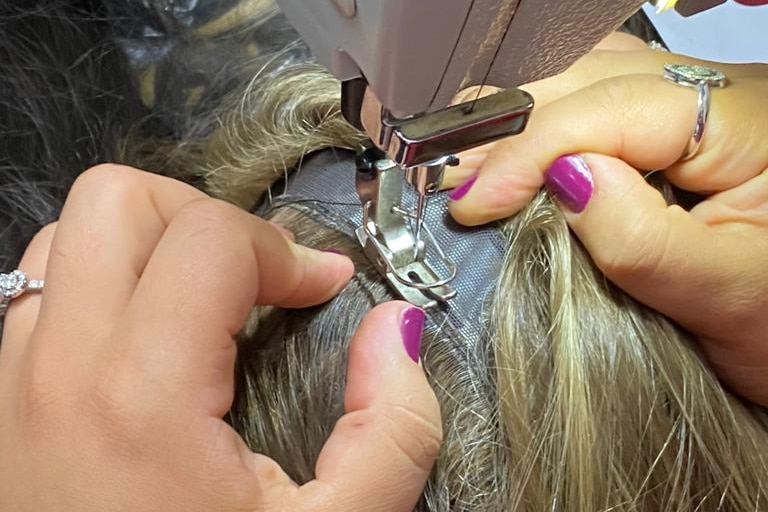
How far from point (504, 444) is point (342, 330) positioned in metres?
0.13

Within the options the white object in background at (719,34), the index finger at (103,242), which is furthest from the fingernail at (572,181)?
the white object in background at (719,34)

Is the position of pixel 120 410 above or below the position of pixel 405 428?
above

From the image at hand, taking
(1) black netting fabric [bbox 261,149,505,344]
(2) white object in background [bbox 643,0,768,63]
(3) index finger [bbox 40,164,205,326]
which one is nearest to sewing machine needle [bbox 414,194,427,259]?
(1) black netting fabric [bbox 261,149,505,344]

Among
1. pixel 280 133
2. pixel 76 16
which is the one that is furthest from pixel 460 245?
pixel 76 16

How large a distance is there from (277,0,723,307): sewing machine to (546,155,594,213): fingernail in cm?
10

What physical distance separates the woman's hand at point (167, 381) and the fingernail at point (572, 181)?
0.11m

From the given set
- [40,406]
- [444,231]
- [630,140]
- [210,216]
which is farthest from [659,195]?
[40,406]

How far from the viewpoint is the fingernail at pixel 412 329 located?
0.57 meters

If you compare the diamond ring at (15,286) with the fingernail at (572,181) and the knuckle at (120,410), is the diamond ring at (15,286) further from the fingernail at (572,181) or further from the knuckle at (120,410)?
the fingernail at (572,181)

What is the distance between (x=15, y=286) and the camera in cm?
60

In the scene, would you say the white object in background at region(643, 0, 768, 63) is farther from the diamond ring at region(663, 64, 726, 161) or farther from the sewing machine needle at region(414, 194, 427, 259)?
the sewing machine needle at region(414, 194, 427, 259)

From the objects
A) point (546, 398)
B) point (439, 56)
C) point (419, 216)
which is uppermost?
point (439, 56)

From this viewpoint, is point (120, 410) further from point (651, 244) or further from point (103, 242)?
point (651, 244)

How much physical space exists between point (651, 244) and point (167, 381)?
28 centimetres
